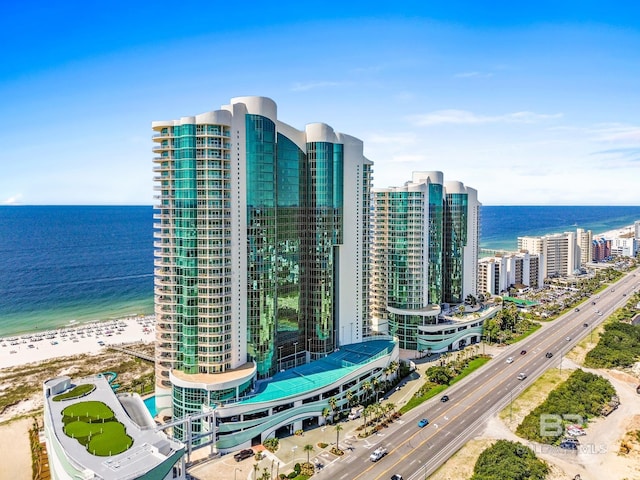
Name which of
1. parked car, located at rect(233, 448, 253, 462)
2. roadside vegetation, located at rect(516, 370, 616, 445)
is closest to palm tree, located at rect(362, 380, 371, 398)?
parked car, located at rect(233, 448, 253, 462)

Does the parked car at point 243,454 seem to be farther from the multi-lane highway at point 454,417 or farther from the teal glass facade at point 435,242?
the teal glass facade at point 435,242

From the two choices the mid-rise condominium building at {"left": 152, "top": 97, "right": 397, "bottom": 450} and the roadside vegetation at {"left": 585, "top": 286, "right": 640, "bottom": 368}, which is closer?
the mid-rise condominium building at {"left": 152, "top": 97, "right": 397, "bottom": 450}

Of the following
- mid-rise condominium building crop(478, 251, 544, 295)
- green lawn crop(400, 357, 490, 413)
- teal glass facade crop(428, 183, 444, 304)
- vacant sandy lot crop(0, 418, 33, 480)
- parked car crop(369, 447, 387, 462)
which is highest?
teal glass facade crop(428, 183, 444, 304)

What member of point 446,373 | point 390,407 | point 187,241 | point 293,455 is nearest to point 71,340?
point 187,241

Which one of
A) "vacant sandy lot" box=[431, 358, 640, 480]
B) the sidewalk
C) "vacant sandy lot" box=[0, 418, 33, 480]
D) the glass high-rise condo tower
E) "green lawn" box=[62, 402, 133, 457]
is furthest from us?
the glass high-rise condo tower

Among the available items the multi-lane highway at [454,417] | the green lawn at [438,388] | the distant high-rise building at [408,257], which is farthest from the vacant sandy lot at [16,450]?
the distant high-rise building at [408,257]

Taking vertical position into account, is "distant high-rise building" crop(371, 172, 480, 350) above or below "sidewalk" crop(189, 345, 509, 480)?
above

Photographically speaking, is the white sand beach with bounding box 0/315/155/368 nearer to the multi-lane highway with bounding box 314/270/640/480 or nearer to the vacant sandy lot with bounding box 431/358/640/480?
the multi-lane highway with bounding box 314/270/640/480
